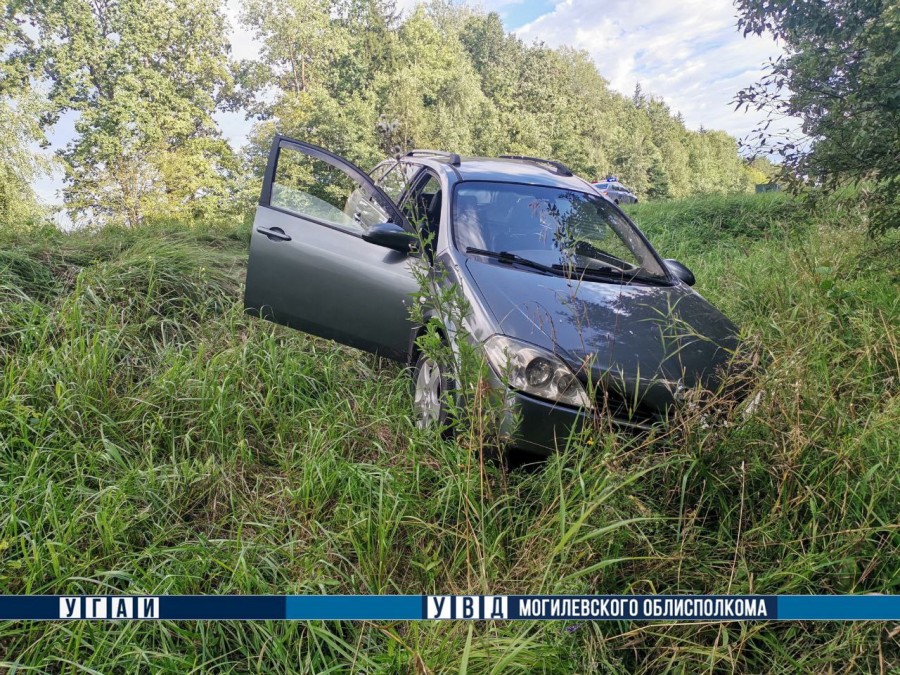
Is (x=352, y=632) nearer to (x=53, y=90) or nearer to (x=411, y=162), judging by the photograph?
(x=411, y=162)

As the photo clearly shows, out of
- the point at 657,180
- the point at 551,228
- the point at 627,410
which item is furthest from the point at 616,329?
the point at 657,180

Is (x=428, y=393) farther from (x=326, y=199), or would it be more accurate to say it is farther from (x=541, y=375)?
(x=326, y=199)

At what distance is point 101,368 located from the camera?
11.3 feet

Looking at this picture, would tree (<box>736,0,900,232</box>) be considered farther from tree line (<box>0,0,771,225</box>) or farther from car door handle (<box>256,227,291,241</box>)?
tree line (<box>0,0,771,225</box>)

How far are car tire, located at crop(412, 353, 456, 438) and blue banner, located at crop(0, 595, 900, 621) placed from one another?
3.78 ft

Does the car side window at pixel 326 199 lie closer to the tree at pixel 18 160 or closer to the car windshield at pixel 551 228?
the car windshield at pixel 551 228

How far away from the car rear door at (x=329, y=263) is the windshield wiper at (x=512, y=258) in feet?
1.48

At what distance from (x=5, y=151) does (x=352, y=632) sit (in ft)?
81.6

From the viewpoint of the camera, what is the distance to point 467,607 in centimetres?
182

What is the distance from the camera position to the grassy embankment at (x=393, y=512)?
1944mm

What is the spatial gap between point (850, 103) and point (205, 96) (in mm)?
30797

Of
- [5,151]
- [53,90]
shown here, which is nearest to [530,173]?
[5,151]

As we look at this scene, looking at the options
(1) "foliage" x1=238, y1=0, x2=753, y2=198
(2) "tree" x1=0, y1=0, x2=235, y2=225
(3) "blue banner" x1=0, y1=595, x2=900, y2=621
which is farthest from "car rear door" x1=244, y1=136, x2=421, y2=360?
(2) "tree" x1=0, y1=0, x2=235, y2=225

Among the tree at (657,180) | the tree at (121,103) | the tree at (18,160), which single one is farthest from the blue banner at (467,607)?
the tree at (657,180)
